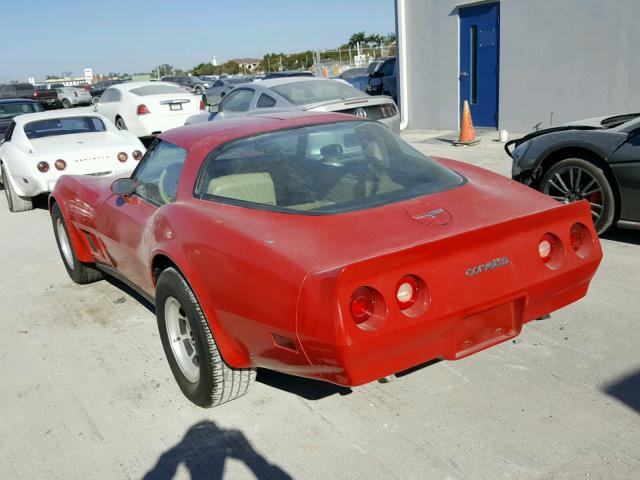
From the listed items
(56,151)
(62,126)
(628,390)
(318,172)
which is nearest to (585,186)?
(628,390)

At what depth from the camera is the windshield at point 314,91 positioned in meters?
9.79

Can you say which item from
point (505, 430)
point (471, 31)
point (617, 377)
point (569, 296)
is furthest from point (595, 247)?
point (471, 31)

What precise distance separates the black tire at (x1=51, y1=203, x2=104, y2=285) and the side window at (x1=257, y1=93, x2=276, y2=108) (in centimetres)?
482

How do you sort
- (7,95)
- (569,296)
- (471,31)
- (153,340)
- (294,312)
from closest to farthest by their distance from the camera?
1. (294,312)
2. (569,296)
3. (153,340)
4. (471,31)
5. (7,95)

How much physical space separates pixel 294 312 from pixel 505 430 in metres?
1.22

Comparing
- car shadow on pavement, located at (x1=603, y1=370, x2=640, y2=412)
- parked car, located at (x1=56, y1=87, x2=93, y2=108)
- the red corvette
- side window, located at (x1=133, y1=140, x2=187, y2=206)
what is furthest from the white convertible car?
parked car, located at (x1=56, y1=87, x2=93, y2=108)

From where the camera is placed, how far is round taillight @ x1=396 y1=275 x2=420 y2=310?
8.86ft

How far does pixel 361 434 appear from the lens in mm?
3137

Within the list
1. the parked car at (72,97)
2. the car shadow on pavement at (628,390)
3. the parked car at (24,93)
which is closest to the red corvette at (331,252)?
the car shadow on pavement at (628,390)

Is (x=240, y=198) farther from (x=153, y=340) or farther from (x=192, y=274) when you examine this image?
(x=153, y=340)

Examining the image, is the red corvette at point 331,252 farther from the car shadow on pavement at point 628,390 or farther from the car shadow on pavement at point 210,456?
the car shadow on pavement at point 628,390

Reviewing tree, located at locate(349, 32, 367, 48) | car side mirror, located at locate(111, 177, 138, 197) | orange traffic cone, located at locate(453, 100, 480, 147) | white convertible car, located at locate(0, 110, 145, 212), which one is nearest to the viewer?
car side mirror, located at locate(111, 177, 138, 197)

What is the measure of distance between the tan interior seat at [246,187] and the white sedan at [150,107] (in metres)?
11.8

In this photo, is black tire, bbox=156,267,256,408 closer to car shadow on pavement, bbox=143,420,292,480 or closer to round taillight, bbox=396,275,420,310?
car shadow on pavement, bbox=143,420,292,480
